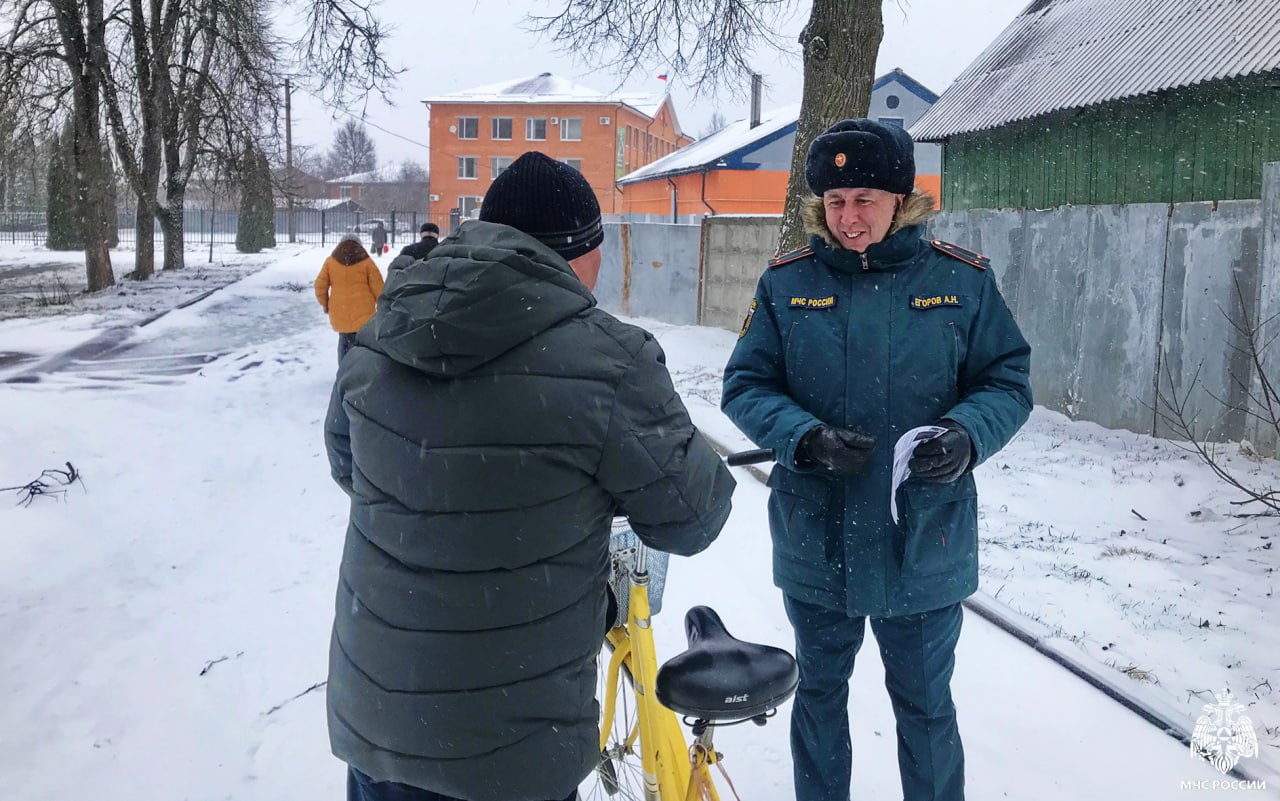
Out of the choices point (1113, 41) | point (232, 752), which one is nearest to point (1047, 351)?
point (1113, 41)

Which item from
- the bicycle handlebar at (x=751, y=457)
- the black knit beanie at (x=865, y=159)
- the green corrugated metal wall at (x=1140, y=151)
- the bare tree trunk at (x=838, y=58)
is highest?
the bare tree trunk at (x=838, y=58)

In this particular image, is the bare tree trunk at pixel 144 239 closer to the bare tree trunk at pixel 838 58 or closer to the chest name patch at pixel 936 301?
the bare tree trunk at pixel 838 58

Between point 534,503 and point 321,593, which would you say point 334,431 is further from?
point 321,593

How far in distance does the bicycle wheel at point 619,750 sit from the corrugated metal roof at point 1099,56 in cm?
765

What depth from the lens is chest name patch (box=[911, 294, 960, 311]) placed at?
2.55 meters

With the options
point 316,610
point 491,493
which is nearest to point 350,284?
point 316,610

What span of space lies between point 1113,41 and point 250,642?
33.3ft

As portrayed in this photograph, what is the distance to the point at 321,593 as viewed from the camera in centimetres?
507

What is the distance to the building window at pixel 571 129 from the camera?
202 feet

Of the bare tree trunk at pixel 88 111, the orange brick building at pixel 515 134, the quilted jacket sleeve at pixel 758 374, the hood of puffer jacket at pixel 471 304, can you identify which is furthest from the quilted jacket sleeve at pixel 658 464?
the orange brick building at pixel 515 134

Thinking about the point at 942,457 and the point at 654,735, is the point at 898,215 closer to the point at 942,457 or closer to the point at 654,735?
the point at 942,457

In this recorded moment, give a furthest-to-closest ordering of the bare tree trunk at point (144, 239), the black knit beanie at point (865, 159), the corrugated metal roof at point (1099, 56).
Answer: the bare tree trunk at point (144, 239)
the corrugated metal roof at point (1099, 56)
the black knit beanie at point (865, 159)

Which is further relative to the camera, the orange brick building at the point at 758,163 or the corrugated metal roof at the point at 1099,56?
the orange brick building at the point at 758,163

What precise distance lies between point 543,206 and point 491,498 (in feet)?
1.82
